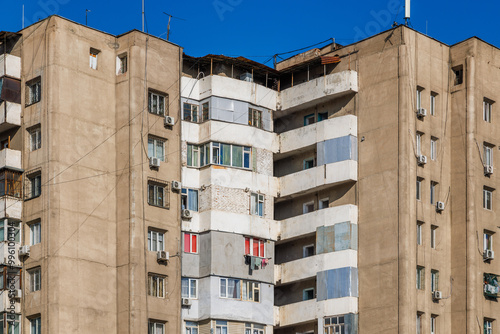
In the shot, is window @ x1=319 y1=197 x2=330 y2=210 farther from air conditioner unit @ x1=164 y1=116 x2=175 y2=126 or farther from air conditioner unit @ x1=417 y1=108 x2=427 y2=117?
air conditioner unit @ x1=164 y1=116 x2=175 y2=126

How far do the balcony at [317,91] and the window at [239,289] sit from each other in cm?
1116

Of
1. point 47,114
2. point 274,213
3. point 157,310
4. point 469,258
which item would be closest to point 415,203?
point 469,258

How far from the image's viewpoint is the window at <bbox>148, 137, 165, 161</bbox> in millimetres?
73844

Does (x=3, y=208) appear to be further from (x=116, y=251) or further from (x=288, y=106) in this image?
(x=288, y=106)

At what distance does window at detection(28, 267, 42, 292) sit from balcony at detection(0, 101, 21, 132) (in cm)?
831

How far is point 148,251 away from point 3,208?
8012 millimetres

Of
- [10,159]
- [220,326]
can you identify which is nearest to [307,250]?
[220,326]

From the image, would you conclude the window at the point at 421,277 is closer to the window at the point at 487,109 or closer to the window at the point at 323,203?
the window at the point at 323,203

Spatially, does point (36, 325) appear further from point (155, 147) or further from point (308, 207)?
point (308, 207)

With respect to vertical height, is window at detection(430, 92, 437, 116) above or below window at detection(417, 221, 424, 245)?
above

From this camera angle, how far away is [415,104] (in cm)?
7531

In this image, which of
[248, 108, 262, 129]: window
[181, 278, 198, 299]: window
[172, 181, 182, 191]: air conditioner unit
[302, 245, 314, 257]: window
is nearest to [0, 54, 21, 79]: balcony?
[172, 181, 182, 191]: air conditioner unit

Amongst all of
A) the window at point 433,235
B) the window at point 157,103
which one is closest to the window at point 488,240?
the window at point 433,235

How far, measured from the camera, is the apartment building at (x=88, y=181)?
70.1m
